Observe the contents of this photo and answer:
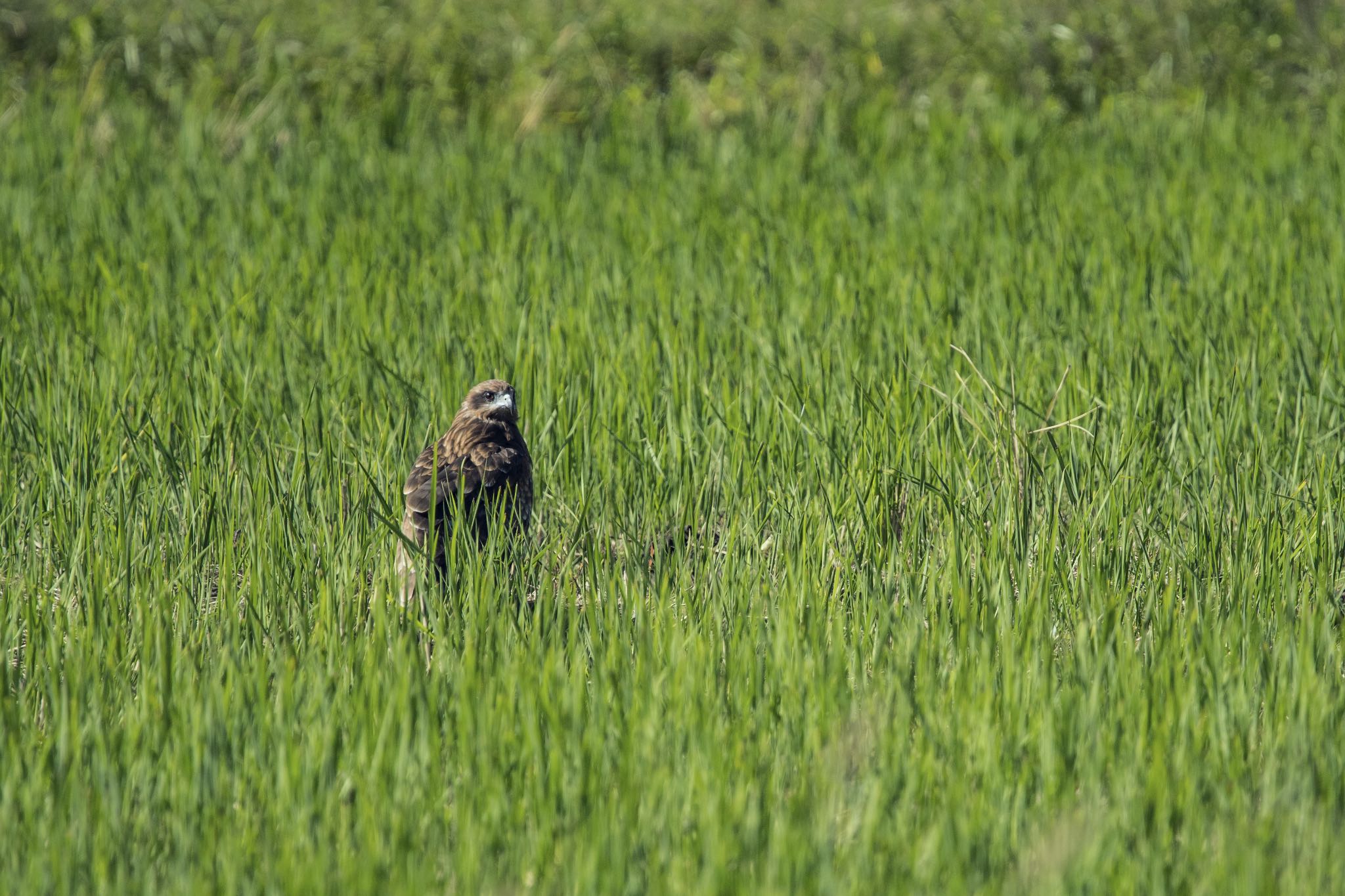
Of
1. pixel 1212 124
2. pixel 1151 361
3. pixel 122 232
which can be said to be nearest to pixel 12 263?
pixel 122 232

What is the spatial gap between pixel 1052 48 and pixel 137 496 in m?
7.66

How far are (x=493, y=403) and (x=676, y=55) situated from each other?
696 centimetres

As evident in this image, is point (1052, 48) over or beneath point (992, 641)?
over

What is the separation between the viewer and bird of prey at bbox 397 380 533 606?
119 inches

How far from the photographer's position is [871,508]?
10.6 ft

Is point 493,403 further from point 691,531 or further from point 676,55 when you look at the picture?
point 676,55

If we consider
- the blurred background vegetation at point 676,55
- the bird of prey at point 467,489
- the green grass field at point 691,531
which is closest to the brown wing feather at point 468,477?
the bird of prey at point 467,489

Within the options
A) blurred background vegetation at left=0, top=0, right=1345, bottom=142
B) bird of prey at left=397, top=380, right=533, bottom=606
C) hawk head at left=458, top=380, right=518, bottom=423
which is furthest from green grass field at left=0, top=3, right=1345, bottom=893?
blurred background vegetation at left=0, top=0, right=1345, bottom=142

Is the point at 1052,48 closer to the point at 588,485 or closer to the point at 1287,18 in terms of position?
the point at 1287,18

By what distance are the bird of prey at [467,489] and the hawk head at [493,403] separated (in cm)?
2

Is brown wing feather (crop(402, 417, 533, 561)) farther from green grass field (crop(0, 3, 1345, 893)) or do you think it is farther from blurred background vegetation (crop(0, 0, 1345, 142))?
blurred background vegetation (crop(0, 0, 1345, 142))

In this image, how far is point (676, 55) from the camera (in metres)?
9.84

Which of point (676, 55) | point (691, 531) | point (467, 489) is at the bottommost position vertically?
point (691, 531)

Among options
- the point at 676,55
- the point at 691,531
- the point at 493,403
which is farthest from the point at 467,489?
the point at 676,55
